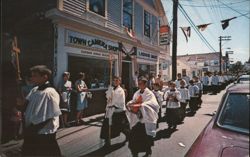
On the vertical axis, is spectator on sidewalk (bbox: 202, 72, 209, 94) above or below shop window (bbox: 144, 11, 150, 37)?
below

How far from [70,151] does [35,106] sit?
2863 millimetres

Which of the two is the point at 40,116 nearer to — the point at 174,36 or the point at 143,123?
the point at 143,123

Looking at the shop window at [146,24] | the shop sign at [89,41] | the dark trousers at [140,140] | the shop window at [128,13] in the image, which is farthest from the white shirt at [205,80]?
the dark trousers at [140,140]

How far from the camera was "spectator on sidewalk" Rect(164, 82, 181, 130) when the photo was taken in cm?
881

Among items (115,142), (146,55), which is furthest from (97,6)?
(115,142)

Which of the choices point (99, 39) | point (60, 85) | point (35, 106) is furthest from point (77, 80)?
point (35, 106)

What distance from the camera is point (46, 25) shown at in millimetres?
9227

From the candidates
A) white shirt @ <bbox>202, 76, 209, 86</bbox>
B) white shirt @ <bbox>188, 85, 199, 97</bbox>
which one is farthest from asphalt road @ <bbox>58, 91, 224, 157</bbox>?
white shirt @ <bbox>202, 76, 209, 86</bbox>

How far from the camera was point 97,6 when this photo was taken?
12.0 meters

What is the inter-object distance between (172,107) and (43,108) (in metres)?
6.05

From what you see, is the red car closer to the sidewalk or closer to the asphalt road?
the asphalt road

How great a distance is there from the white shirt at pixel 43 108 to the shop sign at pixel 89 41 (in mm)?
6201

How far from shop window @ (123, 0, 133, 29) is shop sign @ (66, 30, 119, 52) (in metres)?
2.13

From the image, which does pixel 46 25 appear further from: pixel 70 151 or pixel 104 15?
pixel 70 151
